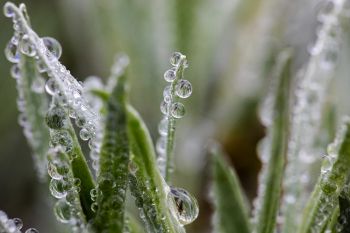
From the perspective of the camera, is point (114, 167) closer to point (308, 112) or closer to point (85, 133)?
point (85, 133)

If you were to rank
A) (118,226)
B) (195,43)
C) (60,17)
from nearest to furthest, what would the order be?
(118,226), (195,43), (60,17)

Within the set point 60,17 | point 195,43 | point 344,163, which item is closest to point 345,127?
point 344,163

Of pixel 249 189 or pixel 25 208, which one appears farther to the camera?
pixel 25 208

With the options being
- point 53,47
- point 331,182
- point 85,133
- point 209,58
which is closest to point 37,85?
point 53,47

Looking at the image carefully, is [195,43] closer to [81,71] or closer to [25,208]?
[81,71]

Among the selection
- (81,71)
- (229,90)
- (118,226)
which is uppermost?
(81,71)

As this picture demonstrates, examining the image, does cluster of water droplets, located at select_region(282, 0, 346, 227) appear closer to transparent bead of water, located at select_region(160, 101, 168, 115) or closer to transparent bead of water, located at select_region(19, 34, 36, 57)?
transparent bead of water, located at select_region(160, 101, 168, 115)

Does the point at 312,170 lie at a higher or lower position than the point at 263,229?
higher
